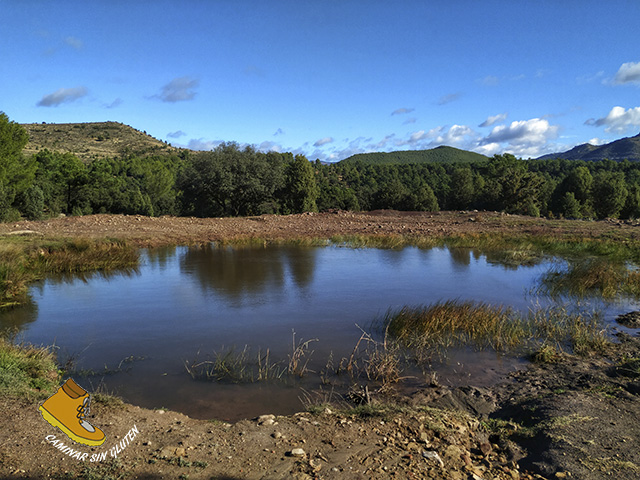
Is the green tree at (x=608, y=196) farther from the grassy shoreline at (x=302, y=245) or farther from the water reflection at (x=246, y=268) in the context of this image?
the water reflection at (x=246, y=268)

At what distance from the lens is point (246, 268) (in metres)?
16.7

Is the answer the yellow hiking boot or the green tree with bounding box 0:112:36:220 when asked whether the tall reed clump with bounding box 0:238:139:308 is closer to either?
the yellow hiking boot

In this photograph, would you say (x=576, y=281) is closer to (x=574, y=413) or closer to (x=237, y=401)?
(x=574, y=413)

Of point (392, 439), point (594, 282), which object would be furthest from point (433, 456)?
point (594, 282)

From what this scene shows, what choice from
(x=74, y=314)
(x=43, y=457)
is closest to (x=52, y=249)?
(x=74, y=314)

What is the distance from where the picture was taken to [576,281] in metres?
13.5

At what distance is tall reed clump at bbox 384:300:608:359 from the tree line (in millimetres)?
25377

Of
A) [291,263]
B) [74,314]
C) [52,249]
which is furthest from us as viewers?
[291,263]

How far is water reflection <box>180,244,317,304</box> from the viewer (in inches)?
538

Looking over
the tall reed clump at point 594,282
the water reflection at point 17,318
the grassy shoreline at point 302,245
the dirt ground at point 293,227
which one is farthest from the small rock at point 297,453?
the dirt ground at point 293,227

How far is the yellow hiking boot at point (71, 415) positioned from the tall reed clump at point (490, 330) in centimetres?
526

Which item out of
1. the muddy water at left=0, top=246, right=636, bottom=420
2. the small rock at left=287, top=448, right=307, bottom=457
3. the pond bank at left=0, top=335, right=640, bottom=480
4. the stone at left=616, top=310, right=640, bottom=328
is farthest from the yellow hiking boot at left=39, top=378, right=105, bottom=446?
the stone at left=616, top=310, right=640, bottom=328

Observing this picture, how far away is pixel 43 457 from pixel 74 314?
742 centimetres

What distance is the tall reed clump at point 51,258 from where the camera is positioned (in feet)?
38.2
